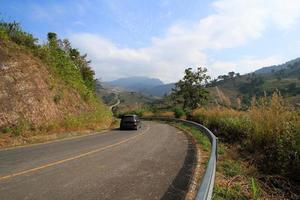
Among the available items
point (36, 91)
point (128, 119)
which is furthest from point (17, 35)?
point (128, 119)

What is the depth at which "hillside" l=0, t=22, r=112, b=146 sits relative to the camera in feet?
63.3

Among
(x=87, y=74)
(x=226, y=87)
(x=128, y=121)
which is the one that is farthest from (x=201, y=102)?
(x=226, y=87)

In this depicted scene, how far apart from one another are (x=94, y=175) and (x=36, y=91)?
51.0ft

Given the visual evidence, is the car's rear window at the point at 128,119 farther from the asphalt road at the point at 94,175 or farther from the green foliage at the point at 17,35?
the asphalt road at the point at 94,175

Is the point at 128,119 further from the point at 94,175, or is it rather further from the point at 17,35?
the point at 94,175

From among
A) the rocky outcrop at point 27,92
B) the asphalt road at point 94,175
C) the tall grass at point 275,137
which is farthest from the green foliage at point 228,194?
the rocky outcrop at point 27,92

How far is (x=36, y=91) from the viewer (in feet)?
74.3

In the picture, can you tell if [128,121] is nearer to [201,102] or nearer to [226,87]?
[201,102]

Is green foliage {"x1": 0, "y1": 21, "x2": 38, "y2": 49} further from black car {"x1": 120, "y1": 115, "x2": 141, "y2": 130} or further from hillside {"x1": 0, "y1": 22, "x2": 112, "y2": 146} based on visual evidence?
black car {"x1": 120, "y1": 115, "x2": 141, "y2": 130}

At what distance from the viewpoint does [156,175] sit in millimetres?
9031

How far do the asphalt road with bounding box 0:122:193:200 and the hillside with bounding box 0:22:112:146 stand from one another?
6732 mm


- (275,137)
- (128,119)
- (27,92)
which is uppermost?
(27,92)

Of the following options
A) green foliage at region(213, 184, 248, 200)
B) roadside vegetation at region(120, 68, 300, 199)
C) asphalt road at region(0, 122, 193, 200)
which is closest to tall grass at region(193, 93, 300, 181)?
roadside vegetation at region(120, 68, 300, 199)

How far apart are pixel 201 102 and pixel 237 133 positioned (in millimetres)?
52215
